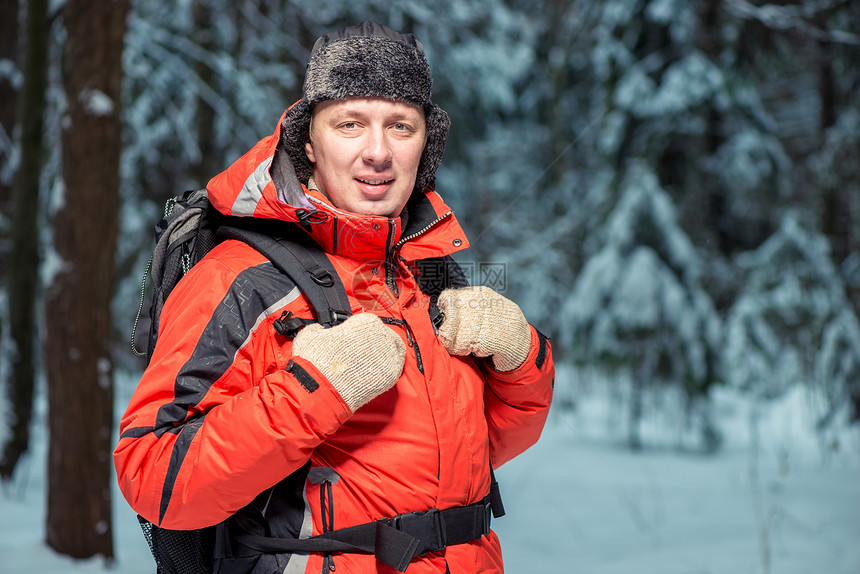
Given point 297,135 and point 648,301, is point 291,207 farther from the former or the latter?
point 648,301

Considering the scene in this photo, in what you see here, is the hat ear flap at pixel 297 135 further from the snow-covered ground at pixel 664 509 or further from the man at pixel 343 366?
the snow-covered ground at pixel 664 509

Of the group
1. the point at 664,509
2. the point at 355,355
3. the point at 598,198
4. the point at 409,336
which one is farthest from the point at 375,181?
the point at 598,198

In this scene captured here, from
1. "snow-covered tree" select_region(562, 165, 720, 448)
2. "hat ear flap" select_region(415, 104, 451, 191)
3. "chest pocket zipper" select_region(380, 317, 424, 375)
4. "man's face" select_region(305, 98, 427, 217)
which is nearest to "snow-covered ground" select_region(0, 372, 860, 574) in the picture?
"snow-covered tree" select_region(562, 165, 720, 448)

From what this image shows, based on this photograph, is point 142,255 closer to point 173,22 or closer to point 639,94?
point 173,22

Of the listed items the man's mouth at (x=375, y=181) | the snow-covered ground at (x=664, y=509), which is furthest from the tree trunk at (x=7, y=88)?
the man's mouth at (x=375, y=181)

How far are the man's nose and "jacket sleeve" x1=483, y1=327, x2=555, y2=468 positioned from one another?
0.62m

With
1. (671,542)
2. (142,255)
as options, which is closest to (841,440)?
(671,542)

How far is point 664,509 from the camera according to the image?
5422 millimetres

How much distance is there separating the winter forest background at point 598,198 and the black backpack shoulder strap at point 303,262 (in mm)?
2794

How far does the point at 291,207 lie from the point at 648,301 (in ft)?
18.4

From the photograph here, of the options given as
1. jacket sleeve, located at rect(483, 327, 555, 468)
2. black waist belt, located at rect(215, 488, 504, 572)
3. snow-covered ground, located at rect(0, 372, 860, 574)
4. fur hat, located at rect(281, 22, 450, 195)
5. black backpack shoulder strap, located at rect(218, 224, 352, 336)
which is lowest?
snow-covered ground, located at rect(0, 372, 860, 574)

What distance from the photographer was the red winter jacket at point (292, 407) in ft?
4.58

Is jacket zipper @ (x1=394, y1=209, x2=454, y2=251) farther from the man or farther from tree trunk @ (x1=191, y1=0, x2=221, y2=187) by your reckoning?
tree trunk @ (x1=191, y1=0, x2=221, y2=187)

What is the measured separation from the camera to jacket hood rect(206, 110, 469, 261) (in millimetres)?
1629
